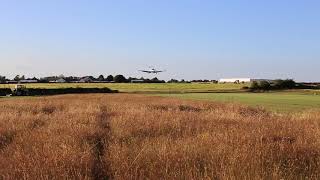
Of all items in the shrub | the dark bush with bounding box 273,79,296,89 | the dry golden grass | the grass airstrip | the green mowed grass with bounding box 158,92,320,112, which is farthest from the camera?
the dark bush with bounding box 273,79,296,89

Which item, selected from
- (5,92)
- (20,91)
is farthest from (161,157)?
(5,92)

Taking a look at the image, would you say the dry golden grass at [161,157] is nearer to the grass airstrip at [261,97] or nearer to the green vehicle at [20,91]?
the grass airstrip at [261,97]

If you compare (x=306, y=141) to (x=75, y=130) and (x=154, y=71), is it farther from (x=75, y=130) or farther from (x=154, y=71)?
(x=154, y=71)

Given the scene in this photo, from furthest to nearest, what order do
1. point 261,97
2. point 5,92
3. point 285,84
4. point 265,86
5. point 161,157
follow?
1. point 285,84
2. point 265,86
3. point 5,92
4. point 261,97
5. point 161,157

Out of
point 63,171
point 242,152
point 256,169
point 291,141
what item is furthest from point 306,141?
point 63,171

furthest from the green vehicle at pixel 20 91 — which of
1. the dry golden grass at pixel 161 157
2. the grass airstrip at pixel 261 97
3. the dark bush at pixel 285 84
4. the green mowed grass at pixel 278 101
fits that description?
the dry golden grass at pixel 161 157

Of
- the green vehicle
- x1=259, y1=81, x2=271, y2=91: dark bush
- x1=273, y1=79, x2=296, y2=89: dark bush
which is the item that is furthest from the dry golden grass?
x1=273, y1=79, x2=296, y2=89: dark bush

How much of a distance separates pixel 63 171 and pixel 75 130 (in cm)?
635

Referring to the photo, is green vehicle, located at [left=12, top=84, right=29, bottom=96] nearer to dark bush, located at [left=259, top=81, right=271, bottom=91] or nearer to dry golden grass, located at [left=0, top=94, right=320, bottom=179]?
dark bush, located at [left=259, top=81, right=271, bottom=91]

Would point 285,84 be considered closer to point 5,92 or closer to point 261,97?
point 261,97

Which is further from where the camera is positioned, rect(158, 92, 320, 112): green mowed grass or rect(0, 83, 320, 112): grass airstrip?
rect(0, 83, 320, 112): grass airstrip

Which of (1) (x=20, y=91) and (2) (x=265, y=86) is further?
(2) (x=265, y=86)

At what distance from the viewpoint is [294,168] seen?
9969 millimetres

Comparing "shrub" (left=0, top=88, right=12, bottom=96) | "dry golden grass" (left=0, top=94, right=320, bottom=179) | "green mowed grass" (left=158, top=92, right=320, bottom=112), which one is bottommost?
"shrub" (left=0, top=88, right=12, bottom=96)
